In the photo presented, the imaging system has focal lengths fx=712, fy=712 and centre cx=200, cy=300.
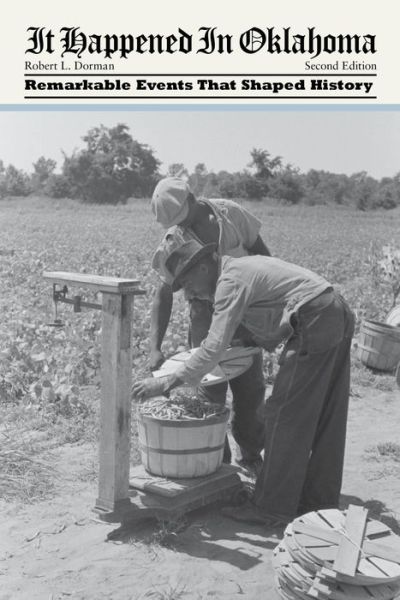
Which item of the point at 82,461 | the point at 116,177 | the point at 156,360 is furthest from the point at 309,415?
the point at 116,177

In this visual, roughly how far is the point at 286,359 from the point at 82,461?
Result: 1.70 meters

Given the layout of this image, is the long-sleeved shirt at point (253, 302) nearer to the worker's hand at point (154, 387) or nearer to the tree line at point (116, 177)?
the worker's hand at point (154, 387)

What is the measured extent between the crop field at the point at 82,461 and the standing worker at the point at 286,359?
1.20ft

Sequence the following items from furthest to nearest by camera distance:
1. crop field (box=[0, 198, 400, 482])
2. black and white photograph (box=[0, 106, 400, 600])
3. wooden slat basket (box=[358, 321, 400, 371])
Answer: wooden slat basket (box=[358, 321, 400, 371]) → crop field (box=[0, 198, 400, 482]) → black and white photograph (box=[0, 106, 400, 600])

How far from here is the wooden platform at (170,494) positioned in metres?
3.57

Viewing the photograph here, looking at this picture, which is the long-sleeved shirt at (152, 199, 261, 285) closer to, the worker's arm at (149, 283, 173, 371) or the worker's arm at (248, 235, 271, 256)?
the worker's arm at (248, 235, 271, 256)

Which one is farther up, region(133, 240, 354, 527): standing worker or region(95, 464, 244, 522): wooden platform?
region(133, 240, 354, 527): standing worker

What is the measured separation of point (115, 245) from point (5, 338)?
8.46 m

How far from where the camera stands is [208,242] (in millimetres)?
4180

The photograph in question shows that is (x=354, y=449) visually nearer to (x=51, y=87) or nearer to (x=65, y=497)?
(x=65, y=497)

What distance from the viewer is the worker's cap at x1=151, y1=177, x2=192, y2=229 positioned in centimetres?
401

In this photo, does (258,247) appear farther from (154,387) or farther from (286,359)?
(154,387)

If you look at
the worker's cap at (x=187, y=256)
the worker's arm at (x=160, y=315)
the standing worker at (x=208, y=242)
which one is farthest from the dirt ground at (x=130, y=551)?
the worker's cap at (x=187, y=256)

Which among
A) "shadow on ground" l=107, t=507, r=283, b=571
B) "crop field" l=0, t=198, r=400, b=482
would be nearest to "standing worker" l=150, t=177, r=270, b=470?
"shadow on ground" l=107, t=507, r=283, b=571
